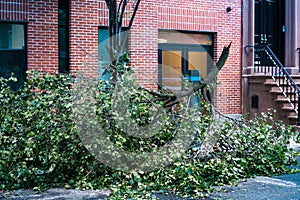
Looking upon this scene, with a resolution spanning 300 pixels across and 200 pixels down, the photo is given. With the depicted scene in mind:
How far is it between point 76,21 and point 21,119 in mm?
5555

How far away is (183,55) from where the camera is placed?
45.4 feet

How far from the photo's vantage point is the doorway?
1543cm

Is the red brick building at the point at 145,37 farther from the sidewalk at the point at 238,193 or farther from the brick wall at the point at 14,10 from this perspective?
the sidewalk at the point at 238,193

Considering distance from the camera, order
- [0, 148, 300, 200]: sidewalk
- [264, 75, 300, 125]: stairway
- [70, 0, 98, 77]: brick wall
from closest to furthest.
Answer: [0, 148, 300, 200]: sidewalk < [70, 0, 98, 77]: brick wall < [264, 75, 300, 125]: stairway

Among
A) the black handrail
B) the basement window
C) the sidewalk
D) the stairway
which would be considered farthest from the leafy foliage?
the basement window

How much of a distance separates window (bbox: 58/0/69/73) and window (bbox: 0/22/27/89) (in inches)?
37.3

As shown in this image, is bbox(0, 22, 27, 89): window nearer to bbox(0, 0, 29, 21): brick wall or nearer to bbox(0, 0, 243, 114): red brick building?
bbox(0, 0, 243, 114): red brick building

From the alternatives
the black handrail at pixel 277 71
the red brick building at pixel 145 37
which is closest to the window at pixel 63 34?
the red brick building at pixel 145 37

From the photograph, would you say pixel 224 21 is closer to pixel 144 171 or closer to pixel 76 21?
pixel 76 21

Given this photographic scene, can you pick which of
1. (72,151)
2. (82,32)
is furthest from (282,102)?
(72,151)

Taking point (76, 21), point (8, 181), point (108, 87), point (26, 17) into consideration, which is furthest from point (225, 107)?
point (8, 181)

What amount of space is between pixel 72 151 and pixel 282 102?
8398mm

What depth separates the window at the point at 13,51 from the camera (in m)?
11.1

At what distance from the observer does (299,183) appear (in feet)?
22.8
